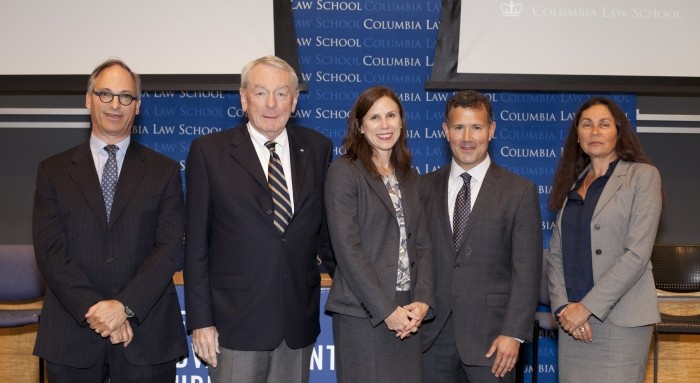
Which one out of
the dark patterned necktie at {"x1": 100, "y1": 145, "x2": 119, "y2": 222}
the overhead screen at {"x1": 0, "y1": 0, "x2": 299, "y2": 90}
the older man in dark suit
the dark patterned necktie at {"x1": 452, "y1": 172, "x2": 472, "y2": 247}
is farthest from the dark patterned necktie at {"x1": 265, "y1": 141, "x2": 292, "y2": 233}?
the overhead screen at {"x1": 0, "y1": 0, "x2": 299, "y2": 90}

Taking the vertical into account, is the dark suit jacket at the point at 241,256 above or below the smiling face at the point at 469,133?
below

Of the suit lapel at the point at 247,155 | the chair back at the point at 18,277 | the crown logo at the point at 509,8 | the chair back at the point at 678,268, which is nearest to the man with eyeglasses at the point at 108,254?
the suit lapel at the point at 247,155

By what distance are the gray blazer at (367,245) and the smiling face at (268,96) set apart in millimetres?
291

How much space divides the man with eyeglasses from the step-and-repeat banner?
2.09 m

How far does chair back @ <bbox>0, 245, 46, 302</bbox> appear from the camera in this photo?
13.8ft

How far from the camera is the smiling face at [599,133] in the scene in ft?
10.2

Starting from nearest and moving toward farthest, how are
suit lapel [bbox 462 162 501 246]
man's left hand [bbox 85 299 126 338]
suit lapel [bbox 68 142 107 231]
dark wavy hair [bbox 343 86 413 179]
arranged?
man's left hand [bbox 85 299 126 338], suit lapel [bbox 68 142 107 231], dark wavy hair [bbox 343 86 413 179], suit lapel [bbox 462 162 501 246]

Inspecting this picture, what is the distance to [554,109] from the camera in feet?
16.4

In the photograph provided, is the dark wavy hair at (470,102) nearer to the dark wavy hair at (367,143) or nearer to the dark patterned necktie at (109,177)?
the dark wavy hair at (367,143)

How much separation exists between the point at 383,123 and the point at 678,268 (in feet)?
8.53

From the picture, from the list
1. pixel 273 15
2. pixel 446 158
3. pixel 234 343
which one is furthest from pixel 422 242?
pixel 273 15

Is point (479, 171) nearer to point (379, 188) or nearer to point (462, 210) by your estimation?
point (462, 210)

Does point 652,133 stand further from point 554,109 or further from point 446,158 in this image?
point 446,158

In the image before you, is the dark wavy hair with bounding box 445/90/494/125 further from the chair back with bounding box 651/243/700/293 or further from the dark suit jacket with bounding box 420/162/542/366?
the chair back with bounding box 651/243/700/293
